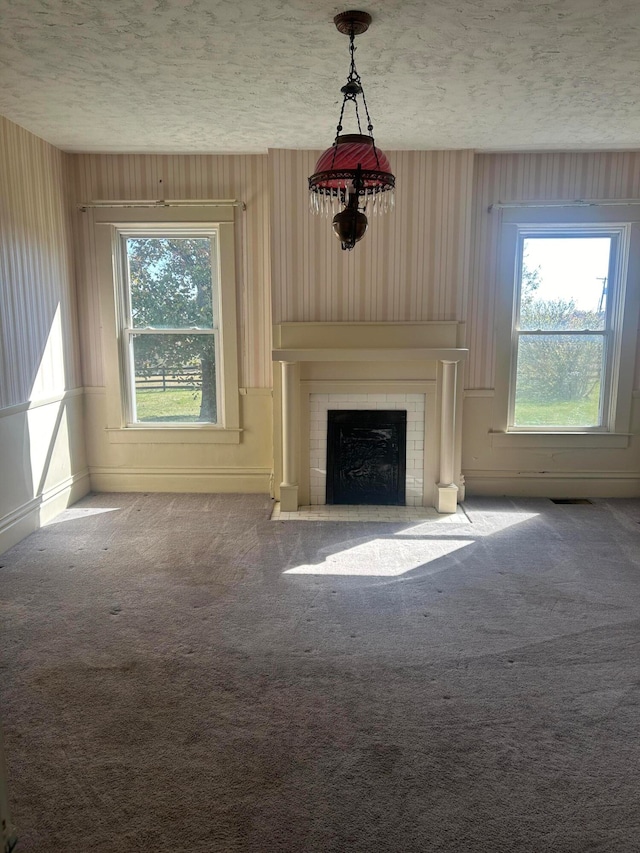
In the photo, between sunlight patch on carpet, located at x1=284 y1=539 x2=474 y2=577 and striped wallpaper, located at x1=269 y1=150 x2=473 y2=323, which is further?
striped wallpaper, located at x1=269 y1=150 x2=473 y2=323

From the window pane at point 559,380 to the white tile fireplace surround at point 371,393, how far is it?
0.72 metres

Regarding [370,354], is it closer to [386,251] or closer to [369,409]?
[369,409]

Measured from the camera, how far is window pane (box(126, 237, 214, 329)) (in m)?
5.03

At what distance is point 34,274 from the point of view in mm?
4363

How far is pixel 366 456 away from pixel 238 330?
1468mm

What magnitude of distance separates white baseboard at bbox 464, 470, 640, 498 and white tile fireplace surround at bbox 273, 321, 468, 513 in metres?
0.31

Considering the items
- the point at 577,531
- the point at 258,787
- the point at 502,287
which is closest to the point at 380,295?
the point at 502,287

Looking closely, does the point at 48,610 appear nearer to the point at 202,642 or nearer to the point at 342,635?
the point at 202,642

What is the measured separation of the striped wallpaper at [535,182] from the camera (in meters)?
4.77

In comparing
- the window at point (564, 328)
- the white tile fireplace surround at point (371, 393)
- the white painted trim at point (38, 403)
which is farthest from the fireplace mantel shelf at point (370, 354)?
the white painted trim at point (38, 403)

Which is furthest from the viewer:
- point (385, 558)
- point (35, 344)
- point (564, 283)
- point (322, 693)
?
point (564, 283)

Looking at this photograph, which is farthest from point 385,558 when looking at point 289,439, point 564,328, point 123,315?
point 123,315

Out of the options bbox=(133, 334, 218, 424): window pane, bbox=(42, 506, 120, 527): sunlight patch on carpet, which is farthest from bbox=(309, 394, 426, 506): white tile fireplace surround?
bbox=(42, 506, 120, 527): sunlight patch on carpet

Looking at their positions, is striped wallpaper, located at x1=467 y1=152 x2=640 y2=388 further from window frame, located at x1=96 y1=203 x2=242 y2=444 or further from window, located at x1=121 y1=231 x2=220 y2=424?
window, located at x1=121 y1=231 x2=220 y2=424
